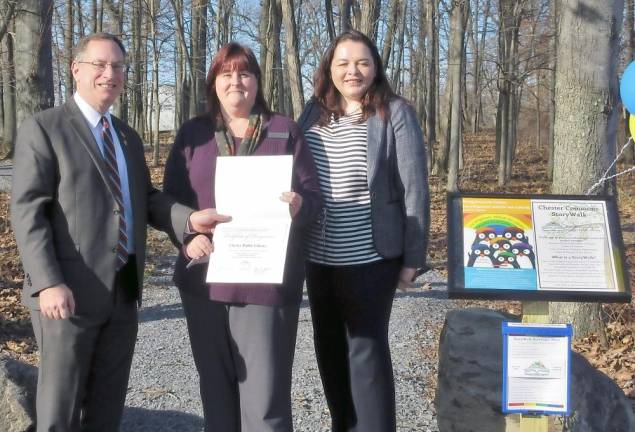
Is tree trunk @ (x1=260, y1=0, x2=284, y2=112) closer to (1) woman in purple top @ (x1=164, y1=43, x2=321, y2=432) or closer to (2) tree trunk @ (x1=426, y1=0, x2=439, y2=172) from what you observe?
(2) tree trunk @ (x1=426, y1=0, x2=439, y2=172)

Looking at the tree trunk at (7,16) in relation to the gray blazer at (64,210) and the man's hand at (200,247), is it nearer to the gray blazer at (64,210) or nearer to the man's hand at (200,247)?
the gray blazer at (64,210)

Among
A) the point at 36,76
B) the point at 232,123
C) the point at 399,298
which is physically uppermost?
the point at 36,76

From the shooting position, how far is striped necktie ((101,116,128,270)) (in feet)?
10.4

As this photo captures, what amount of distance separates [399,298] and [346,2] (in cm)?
933

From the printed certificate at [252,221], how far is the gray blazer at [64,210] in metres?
0.23

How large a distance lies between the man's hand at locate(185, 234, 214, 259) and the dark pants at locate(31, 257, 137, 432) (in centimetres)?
31

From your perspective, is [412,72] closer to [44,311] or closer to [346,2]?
[346,2]

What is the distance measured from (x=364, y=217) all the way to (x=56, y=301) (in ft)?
4.68

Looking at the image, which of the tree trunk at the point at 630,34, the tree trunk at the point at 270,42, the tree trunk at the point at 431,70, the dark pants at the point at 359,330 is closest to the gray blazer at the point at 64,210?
the dark pants at the point at 359,330

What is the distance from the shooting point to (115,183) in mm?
3182

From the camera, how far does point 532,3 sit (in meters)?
26.3

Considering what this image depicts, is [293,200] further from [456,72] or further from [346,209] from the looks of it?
[456,72]

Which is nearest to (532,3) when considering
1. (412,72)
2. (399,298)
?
(412,72)

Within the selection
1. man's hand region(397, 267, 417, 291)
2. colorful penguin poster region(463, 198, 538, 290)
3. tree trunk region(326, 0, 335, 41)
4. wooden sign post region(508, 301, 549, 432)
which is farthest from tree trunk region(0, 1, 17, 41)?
tree trunk region(326, 0, 335, 41)
